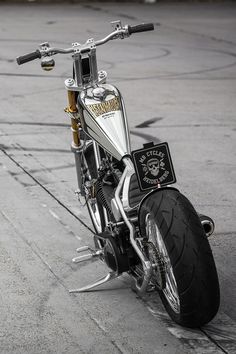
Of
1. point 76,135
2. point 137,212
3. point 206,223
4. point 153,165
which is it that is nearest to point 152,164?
point 153,165

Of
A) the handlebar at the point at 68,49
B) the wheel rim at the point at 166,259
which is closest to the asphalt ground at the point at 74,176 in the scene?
the wheel rim at the point at 166,259

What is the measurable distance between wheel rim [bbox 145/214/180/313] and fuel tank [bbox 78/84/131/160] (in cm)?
56

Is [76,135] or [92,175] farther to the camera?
[76,135]

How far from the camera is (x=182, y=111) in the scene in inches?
392

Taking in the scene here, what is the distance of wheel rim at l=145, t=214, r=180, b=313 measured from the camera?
4.52 meters

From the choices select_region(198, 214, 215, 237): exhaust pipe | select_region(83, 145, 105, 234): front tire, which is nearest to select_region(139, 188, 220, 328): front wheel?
select_region(198, 214, 215, 237): exhaust pipe

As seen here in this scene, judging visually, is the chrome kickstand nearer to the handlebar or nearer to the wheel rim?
the wheel rim

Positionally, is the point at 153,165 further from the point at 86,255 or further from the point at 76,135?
the point at 76,135

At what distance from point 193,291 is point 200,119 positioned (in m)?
5.36

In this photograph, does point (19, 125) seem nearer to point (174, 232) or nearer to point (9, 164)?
point (9, 164)

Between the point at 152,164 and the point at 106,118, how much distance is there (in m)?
0.68

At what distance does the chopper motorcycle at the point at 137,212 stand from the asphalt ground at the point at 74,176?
0.62 feet

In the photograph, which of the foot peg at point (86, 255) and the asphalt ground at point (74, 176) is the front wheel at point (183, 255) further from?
the foot peg at point (86, 255)

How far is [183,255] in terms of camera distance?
173 inches
